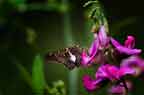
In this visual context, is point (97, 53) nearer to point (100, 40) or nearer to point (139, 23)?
point (100, 40)

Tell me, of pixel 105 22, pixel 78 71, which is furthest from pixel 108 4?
pixel 105 22

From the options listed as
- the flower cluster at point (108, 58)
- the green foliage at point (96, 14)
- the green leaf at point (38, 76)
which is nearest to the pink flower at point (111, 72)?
the flower cluster at point (108, 58)

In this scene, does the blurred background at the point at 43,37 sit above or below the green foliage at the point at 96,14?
below

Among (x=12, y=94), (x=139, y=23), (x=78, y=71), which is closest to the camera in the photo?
(x=78, y=71)

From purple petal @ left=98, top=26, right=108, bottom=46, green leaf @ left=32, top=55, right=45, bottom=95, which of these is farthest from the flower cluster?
green leaf @ left=32, top=55, right=45, bottom=95

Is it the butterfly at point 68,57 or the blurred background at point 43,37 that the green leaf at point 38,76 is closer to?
the blurred background at point 43,37

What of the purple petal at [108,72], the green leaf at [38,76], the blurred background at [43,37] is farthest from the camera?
the blurred background at [43,37]

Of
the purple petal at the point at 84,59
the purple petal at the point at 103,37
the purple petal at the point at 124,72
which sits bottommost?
the purple petal at the point at 124,72
